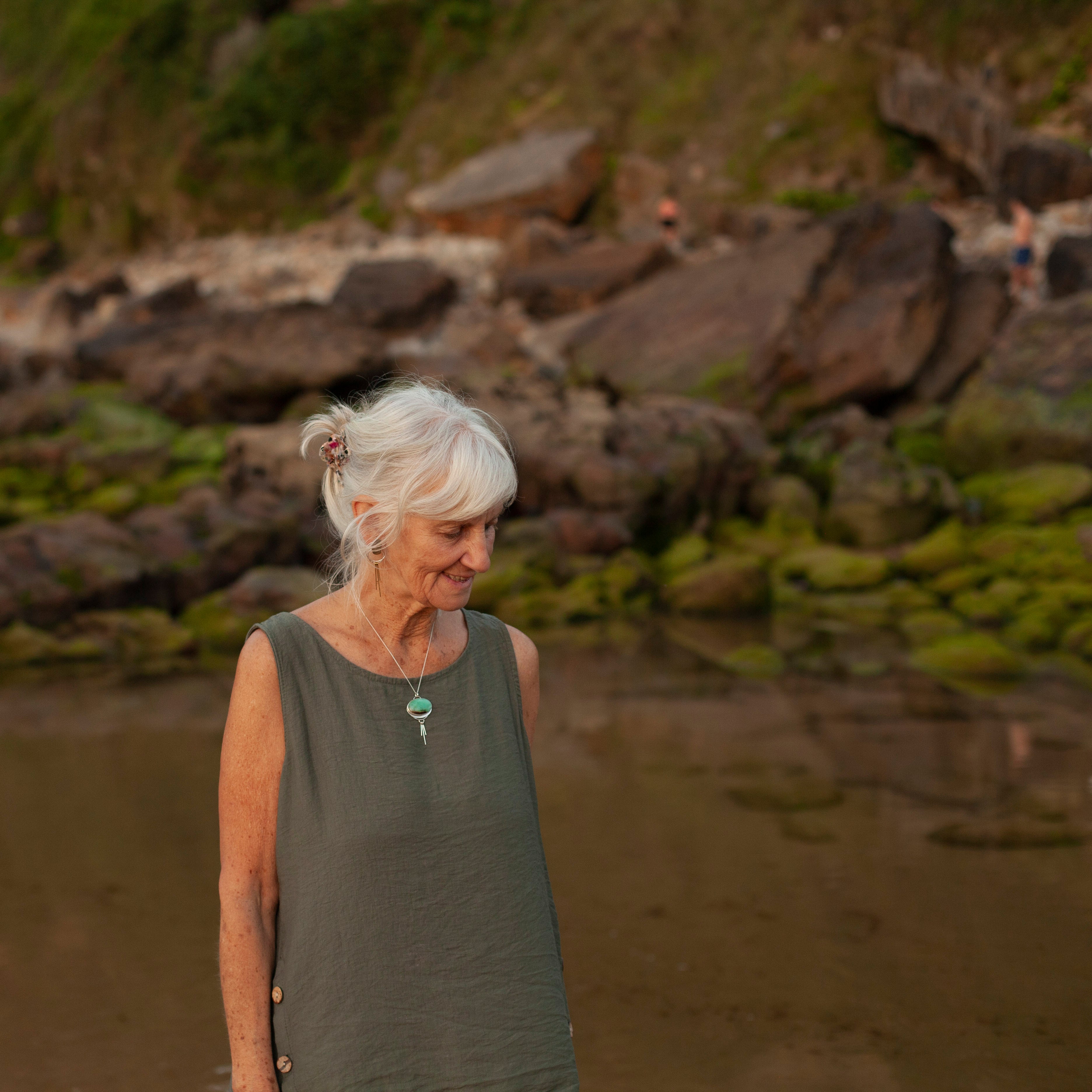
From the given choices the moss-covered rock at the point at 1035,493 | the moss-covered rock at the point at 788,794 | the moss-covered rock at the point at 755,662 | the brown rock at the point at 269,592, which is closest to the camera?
the moss-covered rock at the point at 788,794

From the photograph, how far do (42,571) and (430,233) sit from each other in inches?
757

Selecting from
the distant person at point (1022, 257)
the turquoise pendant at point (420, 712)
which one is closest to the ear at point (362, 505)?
the turquoise pendant at point (420, 712)

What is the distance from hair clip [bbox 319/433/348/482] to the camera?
2336 millimetres

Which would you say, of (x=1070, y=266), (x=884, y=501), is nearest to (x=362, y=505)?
(x=884, y=501)

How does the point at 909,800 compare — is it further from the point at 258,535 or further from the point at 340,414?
the point at 258,535

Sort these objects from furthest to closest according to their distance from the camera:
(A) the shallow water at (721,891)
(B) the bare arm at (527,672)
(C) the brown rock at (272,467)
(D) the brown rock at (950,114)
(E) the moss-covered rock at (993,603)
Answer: (D) the brown rock at (950,114) < (C) the brown rock at (272,467) < (E) the moss-covered rock at (993,603) < (A) the shallow water at (721,891) < (B) the bare arm at (527,672)

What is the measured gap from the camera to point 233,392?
18859mm

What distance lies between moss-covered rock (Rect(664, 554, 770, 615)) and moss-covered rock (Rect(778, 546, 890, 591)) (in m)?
0.80

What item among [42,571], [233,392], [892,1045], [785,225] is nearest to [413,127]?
[785,225]

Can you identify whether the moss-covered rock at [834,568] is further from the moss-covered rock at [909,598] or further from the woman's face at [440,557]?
the woman's face at [440,557]

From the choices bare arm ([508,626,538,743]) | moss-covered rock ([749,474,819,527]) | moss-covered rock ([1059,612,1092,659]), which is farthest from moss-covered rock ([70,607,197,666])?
bare arm ([508,626,538,743])

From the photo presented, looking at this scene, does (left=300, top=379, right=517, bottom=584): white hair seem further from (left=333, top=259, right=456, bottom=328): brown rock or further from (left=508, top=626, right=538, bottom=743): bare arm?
(left=333, top=259, right=456, bottom=328): brown rock

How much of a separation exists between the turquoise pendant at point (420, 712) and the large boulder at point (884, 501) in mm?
12462

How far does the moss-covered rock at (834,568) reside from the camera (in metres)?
13.2
